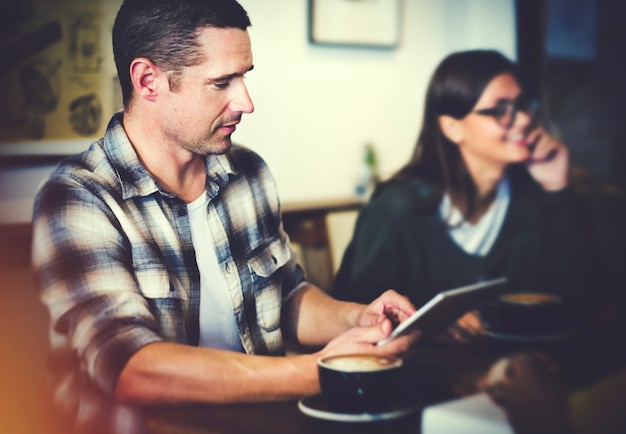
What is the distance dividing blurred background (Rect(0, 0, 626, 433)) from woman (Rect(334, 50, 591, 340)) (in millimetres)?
47

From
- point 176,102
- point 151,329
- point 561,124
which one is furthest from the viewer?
point 561,124

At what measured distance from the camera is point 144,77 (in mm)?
1146

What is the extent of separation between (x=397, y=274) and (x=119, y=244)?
73cm

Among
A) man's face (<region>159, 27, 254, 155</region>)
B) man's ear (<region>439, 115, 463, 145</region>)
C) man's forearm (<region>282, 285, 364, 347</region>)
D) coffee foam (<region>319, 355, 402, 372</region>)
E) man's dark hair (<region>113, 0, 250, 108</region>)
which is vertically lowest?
man's forearm (<region>282, 285, 364, 347</region>)

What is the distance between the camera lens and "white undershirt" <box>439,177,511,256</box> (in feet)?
5.67

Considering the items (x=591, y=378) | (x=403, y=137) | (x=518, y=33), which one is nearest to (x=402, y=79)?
(x=403, y=137)

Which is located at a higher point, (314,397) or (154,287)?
(154,287)

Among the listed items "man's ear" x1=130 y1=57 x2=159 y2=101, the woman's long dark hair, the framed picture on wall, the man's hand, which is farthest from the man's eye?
the woman's long dark hair

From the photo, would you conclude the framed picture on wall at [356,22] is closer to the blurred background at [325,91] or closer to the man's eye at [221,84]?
the blurred background at [325,91]

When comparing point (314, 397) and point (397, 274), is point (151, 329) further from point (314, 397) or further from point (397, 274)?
point (397, 274)

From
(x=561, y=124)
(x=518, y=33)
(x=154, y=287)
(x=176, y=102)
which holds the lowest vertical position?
(x=154, y=287)

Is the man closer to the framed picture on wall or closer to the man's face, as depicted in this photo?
the man's face

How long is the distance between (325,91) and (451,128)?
38cm

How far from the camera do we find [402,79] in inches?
67.4
